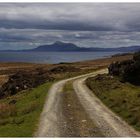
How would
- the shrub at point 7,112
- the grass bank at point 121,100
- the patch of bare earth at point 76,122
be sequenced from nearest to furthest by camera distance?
the patch of bare earth at point 76,122 → the grass bank at point 121,100 → the shrub at point 7,112

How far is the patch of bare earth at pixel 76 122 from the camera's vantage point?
26.2 meters

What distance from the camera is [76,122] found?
3006cm

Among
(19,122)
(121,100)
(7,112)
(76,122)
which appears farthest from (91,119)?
(7,112)

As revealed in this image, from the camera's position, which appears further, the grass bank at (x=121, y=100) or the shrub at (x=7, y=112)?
the shrub at (x=7, y=112)

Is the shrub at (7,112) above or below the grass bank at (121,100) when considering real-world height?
below

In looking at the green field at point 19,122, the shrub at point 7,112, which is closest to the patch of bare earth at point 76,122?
the green field at point 19,122

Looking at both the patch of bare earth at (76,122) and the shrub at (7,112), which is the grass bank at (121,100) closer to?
the patch of bare earth at (76,122)

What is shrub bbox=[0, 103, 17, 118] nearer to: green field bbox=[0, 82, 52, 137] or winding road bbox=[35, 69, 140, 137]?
green field bbox=[0, 82, 52, 137]

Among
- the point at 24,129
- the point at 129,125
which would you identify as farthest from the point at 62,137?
the point at 129,125

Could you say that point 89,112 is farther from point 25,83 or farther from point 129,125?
point 25,83

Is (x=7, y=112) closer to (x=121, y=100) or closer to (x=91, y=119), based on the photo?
(x=91, y=119)

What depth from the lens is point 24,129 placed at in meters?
27.7

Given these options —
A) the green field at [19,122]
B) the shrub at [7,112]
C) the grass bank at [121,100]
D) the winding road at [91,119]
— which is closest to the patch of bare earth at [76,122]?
the winding road at [91,119]

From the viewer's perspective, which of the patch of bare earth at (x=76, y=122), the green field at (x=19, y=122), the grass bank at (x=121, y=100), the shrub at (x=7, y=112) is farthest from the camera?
the shrub at (x=7, y=112)
